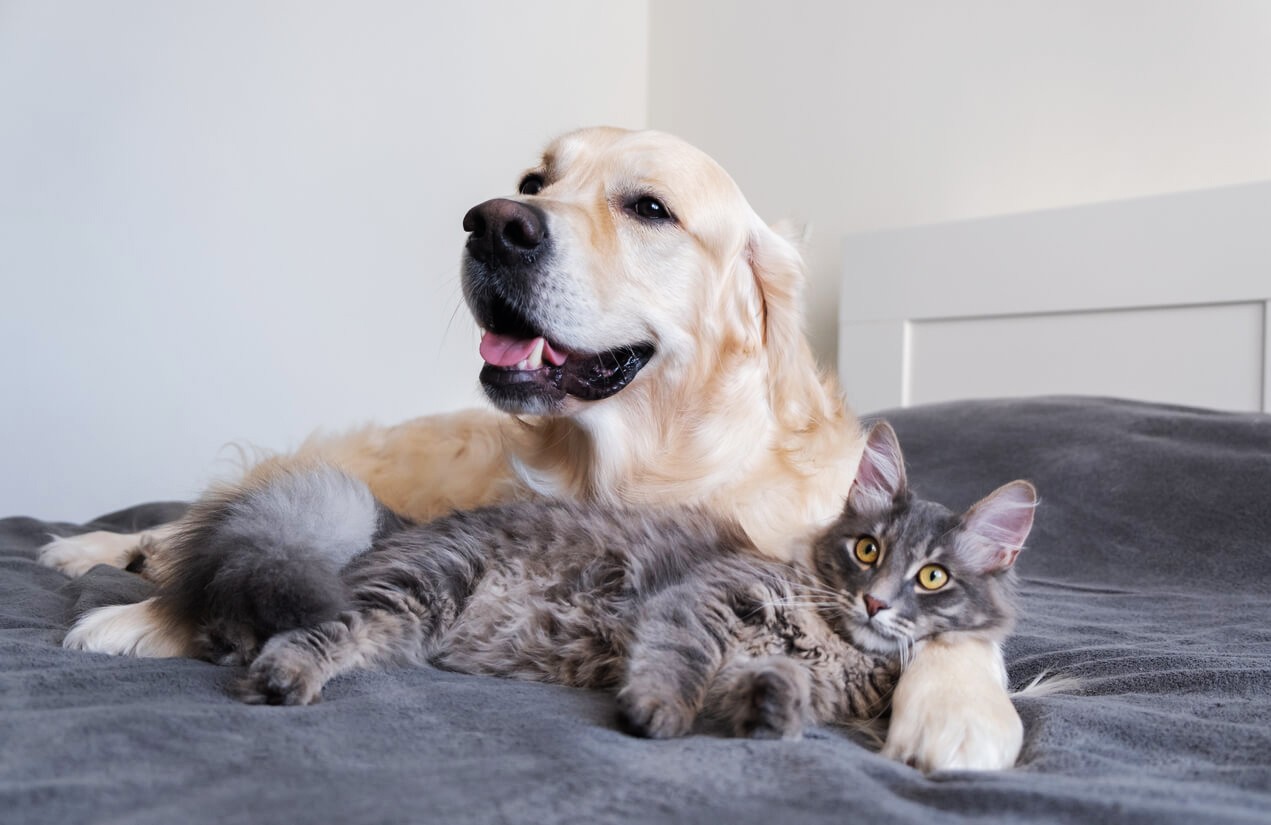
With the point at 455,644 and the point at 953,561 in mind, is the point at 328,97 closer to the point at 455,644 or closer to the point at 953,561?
the point at 455,644

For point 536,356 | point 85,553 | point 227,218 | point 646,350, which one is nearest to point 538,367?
point 536,356

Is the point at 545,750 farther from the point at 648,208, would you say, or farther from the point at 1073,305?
the point at 1073,305

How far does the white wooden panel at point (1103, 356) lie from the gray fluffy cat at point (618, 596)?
2062 mm

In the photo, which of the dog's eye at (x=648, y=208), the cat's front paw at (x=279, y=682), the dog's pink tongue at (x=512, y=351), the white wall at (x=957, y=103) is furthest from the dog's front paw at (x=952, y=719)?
the white wall at (x=957, y=103)

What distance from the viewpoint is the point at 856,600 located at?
4.02 feet

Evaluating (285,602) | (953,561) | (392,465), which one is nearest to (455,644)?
(285,602)

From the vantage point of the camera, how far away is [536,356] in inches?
64.8

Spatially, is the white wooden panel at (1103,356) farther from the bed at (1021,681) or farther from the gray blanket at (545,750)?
the gray blanket at (545,750)

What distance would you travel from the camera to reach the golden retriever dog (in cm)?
162

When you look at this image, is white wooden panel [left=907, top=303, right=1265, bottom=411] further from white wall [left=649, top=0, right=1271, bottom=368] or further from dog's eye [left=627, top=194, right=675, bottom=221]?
dog's eye [left=627, top=194, right=675, bottom=221]

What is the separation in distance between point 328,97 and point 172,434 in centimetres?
154

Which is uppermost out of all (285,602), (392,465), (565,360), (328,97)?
(328,97)

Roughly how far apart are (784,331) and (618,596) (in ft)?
2.57

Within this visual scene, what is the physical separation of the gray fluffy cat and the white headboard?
2.07m
